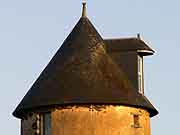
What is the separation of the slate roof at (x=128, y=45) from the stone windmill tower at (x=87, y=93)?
0.17 feet

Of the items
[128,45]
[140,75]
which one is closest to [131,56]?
[128,45]

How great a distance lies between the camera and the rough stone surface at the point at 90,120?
35750 millimetres

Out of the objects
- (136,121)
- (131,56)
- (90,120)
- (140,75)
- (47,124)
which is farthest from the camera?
(140,75)

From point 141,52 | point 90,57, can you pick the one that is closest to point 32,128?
point 90,57

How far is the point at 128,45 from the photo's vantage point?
1560 inches

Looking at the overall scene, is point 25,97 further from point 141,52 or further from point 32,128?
point 141,52

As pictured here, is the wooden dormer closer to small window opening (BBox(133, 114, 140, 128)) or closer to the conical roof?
the conical roof

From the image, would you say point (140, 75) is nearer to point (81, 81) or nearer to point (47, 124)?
point (81, 81)

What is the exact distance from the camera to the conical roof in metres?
36.2

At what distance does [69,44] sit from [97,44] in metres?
1.39

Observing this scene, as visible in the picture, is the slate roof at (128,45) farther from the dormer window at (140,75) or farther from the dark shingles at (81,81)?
the dark shingles at (81,81)

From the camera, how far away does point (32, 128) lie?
37.0 meters

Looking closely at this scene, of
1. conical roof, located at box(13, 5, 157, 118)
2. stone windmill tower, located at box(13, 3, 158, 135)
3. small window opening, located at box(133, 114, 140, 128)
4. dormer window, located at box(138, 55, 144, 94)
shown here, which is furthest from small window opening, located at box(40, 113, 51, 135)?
dormer window, located at box(138, 55, 144, 94)

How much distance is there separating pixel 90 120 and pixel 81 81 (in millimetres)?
2027
